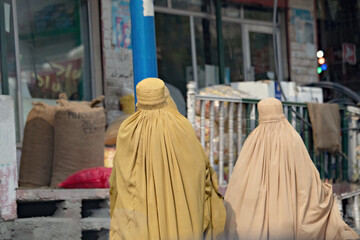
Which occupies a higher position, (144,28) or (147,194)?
(144,28)

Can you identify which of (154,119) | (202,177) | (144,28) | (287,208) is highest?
(144,28)

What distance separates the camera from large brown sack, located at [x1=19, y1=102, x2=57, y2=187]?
6879 millimetres

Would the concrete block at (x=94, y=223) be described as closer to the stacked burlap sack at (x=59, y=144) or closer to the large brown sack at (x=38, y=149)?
the stacked burlap sack at (x=59, y=144)

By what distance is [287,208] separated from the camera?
18.7 feet

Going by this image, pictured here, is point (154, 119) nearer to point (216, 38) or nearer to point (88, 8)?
point (88, 8)

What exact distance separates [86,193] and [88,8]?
371 centimetres

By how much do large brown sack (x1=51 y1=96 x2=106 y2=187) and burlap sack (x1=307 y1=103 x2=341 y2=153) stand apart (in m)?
2.58

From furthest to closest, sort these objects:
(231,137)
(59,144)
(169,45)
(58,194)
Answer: (169,45) < (231,137) < (59,144) < (58,194)

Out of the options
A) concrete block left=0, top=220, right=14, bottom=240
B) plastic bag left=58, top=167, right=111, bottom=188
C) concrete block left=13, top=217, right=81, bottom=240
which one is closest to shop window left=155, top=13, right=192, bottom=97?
plastic bag left=58, top=167, right=111, bottom=188

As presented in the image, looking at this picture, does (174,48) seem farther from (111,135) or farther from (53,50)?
(111,135)

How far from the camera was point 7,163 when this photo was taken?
552 cm

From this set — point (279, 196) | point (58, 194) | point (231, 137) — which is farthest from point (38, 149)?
point (279, 196)

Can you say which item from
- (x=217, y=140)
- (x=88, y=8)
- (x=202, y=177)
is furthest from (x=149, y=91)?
(x=88, y=8)

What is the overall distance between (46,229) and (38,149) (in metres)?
1.53
